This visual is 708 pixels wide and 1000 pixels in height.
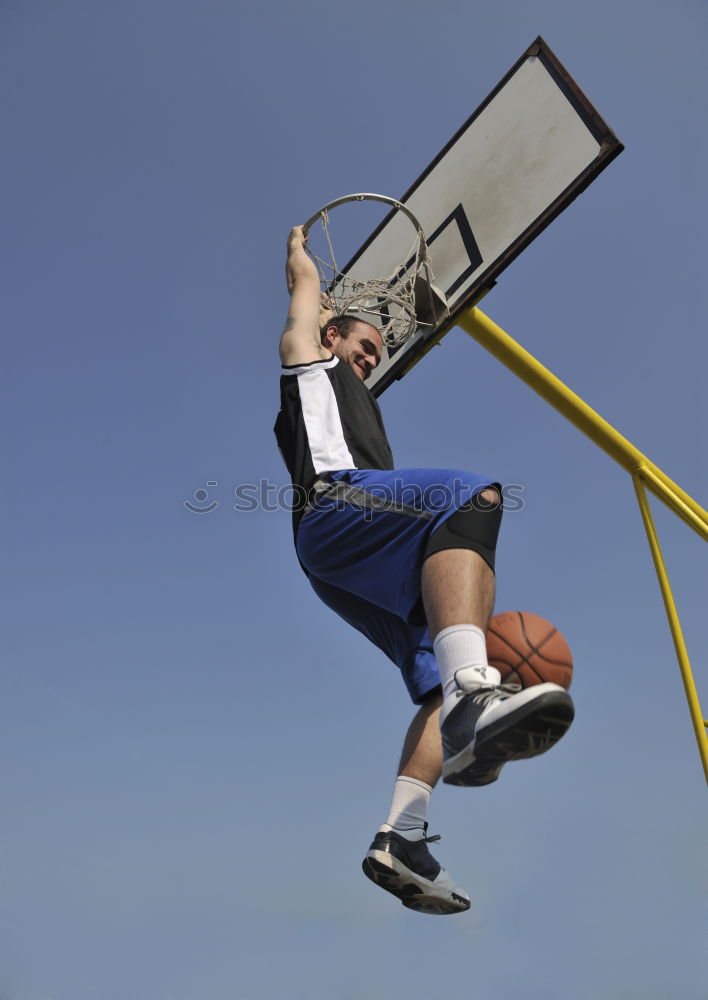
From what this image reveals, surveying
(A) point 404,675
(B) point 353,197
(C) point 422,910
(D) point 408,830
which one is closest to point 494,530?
(A) point 404,675

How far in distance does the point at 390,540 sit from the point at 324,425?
72cm

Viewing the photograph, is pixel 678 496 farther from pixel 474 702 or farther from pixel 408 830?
pixel 474 702

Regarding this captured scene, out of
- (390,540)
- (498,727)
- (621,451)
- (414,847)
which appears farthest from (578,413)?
(498,727)

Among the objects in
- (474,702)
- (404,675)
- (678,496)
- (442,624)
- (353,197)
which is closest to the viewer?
(474,702)

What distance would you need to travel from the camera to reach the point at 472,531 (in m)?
3.20

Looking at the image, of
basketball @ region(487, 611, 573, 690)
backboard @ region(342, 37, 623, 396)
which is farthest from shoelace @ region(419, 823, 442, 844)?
backboard @ region(342, 37, 623, 396)

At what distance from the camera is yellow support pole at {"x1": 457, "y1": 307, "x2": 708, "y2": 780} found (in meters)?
5.52

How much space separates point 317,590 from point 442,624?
4.17 ft

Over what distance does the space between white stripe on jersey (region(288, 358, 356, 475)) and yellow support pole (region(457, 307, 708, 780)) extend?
6.13 ft

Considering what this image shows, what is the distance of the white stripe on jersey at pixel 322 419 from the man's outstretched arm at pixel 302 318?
0.08m

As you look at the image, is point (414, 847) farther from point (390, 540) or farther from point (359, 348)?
point (359, 348)

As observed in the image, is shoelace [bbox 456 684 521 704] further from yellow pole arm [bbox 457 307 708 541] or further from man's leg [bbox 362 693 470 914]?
yellow pole arm [bbox 457 307 708 541]

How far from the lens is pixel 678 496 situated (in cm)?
614

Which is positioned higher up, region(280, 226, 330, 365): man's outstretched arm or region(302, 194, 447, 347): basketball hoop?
region(302, 194, 447, 347): basketball hoop
